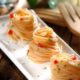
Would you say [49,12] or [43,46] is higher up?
[43,46]

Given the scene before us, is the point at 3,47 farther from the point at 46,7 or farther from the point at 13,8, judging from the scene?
the point at 46,7

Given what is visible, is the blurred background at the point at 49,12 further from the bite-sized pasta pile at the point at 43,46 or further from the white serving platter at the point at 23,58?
the bite-sized pasta pile at the point at 43,46

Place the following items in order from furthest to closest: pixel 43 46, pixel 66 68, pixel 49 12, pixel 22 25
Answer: pixel 49 12, pixel 22 25, pixel 43 46, pixel 66 68

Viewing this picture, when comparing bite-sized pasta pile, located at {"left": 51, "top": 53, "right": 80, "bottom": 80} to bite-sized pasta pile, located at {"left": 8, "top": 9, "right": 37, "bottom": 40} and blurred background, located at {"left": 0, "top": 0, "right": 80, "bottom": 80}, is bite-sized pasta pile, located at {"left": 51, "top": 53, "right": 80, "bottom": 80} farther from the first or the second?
blurred background, located at {"left": 0, "top": 0, "right": 80, "bottom": 80}

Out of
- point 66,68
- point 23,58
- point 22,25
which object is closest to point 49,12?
point 22,25

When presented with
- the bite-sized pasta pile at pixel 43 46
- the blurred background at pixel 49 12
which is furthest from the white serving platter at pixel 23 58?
→ the blurred background at pixel 49 12

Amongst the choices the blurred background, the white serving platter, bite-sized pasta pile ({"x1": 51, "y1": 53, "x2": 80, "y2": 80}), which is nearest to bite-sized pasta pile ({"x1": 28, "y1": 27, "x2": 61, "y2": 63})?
the white serving platter

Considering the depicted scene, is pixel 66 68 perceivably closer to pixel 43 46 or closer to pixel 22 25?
pixel 43 46
